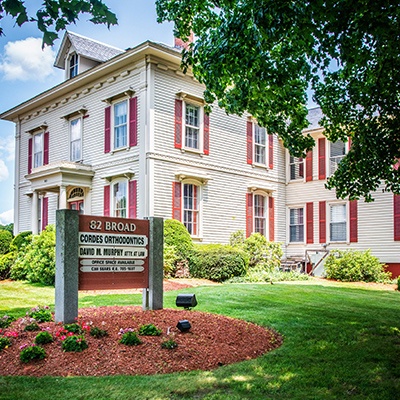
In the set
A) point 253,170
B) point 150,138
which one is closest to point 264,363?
point 150,138

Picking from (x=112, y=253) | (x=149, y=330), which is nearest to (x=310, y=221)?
(x=112, y=253)

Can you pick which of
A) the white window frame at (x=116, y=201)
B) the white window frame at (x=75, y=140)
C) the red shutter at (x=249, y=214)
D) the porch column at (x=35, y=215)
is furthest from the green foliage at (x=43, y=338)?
the porch column at (x=35, y=215)

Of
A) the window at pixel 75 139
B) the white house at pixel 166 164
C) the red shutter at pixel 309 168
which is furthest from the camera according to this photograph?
the red shutter at pixel 309 168

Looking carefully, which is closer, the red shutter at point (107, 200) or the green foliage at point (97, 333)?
the green foliage at point (97, 333)

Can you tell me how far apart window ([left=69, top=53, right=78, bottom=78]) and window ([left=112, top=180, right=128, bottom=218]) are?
6.31m

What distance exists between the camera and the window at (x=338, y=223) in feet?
73.9

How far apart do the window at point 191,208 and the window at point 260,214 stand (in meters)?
4.23

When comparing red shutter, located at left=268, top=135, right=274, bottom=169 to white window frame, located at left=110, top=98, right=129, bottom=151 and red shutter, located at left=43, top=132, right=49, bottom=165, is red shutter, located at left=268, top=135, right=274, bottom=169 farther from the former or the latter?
red shutter, located at left=43, top=132, right=49, bottom=165

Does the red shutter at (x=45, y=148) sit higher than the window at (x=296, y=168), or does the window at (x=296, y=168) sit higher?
the red shutter at (x=45, y=148)

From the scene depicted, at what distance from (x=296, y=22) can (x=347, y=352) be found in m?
4.66

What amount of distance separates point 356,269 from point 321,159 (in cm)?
684

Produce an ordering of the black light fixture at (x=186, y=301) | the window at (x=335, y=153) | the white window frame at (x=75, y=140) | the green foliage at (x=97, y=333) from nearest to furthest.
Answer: the green foliage at (x=97, y=333)
the black light fixture at (x=186, y=301)
the white window frame at (x=75, y=140)
the window at (x=335, y=153)

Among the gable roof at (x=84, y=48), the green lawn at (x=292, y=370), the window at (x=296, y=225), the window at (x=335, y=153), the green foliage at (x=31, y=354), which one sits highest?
the gable roof at (x=84, y=48)

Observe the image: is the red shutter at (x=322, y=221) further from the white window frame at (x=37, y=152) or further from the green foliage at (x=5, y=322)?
the green foliage at (x=5, y=322)
